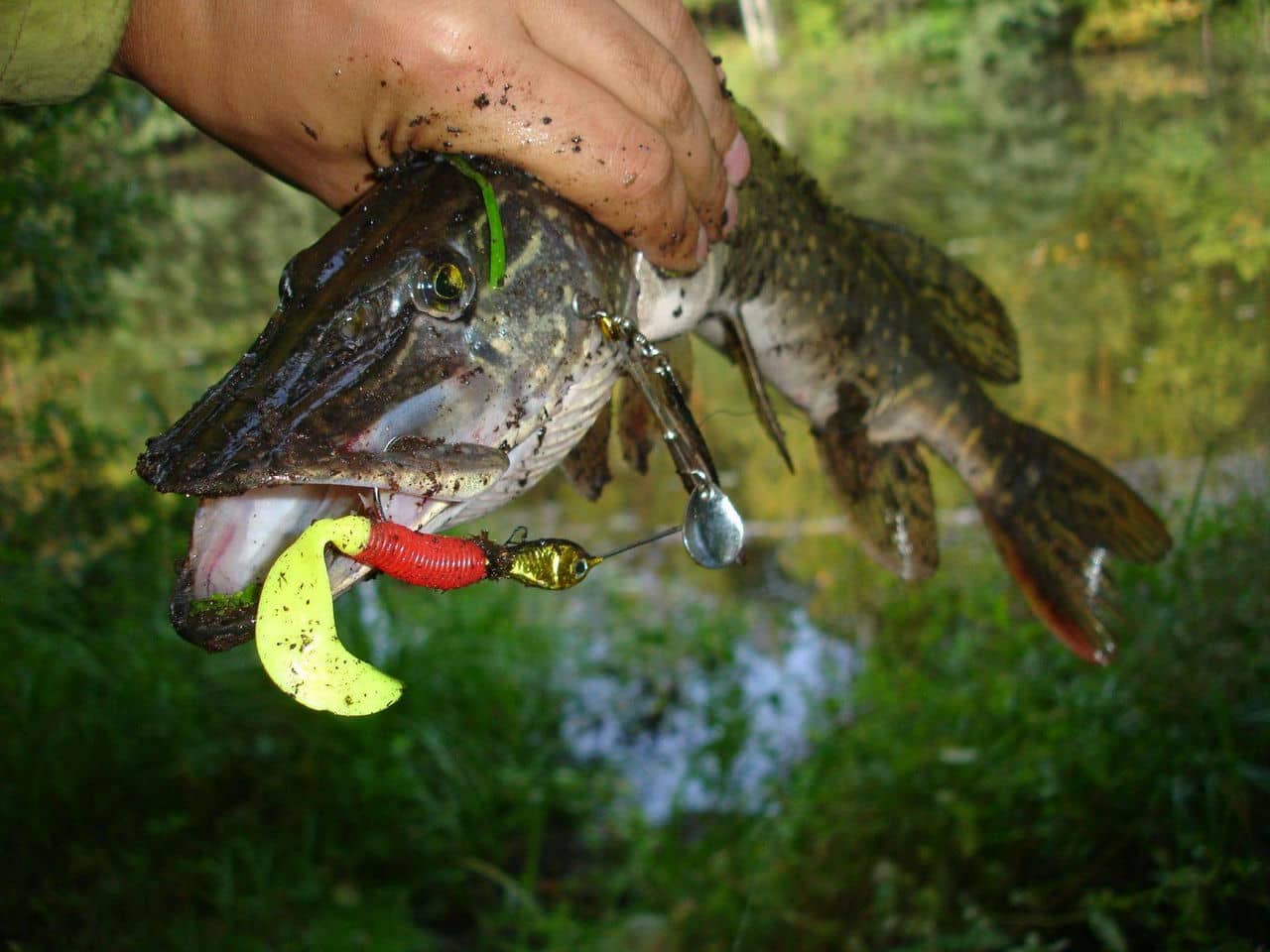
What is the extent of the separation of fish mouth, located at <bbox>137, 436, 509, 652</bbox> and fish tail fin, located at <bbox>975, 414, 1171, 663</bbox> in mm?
1563

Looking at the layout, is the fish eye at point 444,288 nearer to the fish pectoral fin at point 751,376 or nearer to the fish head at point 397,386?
the fish head at point 397,386

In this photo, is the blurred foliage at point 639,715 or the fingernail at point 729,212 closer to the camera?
the fingernail at point 729,212

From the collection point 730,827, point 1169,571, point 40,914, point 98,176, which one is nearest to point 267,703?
point 40,914

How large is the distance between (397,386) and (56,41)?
692 mm

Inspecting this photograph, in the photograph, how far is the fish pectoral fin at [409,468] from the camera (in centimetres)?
108

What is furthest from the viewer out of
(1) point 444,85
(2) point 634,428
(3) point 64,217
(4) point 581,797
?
(3) point 64,217

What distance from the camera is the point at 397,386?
1.21 meters

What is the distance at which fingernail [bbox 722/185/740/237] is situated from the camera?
1.74 metres

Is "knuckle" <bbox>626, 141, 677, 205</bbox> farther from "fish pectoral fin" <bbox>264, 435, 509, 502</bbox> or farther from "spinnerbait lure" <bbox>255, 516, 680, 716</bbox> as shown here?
"spinnerbait lure" <bbox>255, 516, 680, 716</bbox>

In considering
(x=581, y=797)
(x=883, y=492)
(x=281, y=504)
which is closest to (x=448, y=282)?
(x=281, y=504)

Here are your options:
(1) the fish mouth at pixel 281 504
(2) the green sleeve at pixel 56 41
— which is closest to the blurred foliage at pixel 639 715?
(1) the fish mouth at pixel 281 504

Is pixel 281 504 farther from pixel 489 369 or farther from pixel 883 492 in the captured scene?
pixel 883 492

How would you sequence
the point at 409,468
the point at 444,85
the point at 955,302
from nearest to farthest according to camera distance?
the point at 409,468, the point at 444,85, the point at 955,302

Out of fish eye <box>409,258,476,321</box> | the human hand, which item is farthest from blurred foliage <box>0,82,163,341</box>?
fish eye <box>409,258,476,321</box>
